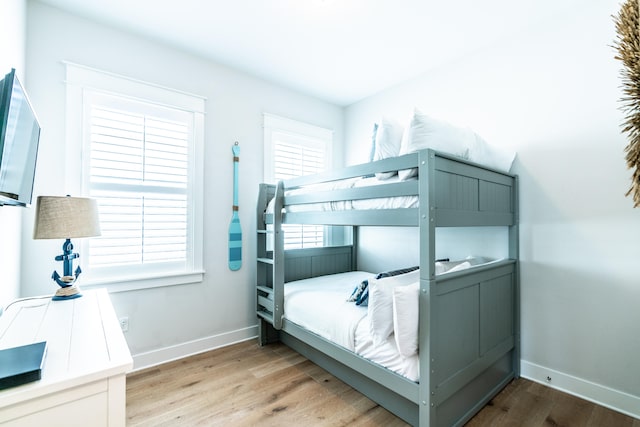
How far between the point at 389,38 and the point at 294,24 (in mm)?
753

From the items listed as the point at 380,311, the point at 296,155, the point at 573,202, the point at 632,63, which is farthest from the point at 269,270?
the point at 632,63

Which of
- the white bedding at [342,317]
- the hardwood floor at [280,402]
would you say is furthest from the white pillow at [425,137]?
the hardwood floor at [280,402]

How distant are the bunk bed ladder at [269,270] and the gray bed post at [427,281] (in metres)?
1.31

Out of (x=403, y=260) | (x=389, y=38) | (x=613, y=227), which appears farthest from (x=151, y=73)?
(x=613, y=227)

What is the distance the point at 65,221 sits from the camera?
1.60 m

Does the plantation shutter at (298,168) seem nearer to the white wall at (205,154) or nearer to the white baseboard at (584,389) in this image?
the white wall at (205,154)

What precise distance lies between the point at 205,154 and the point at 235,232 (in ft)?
2.47

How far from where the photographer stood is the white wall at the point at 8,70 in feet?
4.79

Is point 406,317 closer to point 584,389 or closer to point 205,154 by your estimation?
point 584,389

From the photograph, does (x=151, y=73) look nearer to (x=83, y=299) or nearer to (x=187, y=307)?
(x=83, y=299)

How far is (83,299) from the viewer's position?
5.48ft

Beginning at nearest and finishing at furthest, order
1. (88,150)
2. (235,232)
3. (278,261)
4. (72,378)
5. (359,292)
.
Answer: (72,378) → (359,292) → (88,150) → (278,261) → (235,232)

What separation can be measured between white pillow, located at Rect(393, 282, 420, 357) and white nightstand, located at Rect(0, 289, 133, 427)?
113 centimetres

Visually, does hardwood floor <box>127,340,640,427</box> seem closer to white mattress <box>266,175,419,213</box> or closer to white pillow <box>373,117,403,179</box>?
white mattress <box>266,175,419,213</box>
